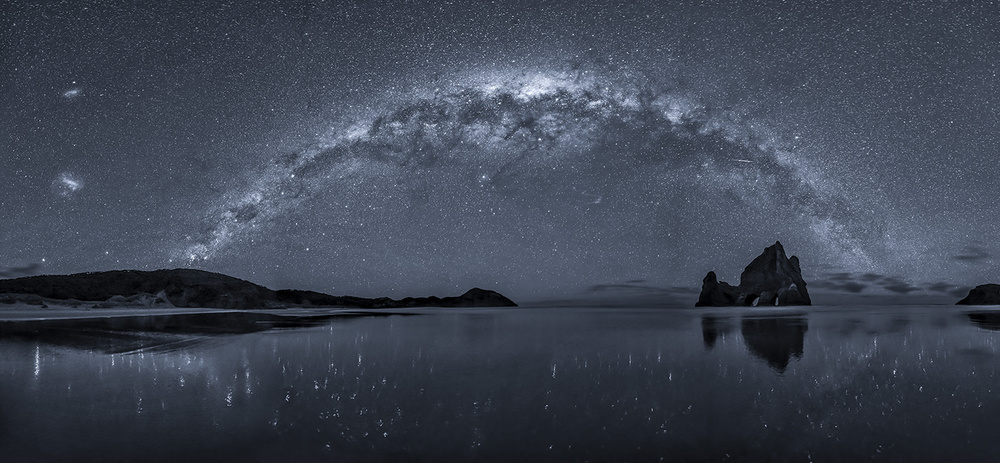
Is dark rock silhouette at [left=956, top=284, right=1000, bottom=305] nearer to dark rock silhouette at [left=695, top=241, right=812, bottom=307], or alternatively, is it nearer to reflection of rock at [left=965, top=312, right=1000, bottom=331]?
dark rock silhouette at [left=695, top=241, right=812, bottom=307]

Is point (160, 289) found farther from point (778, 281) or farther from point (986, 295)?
point (986, 295)

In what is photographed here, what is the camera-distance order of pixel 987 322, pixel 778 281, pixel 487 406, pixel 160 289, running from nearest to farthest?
pixel 487 406 < pixel 987 322 < pixel 160 289 < pixel 778 281

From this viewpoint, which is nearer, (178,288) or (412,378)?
(412,378)

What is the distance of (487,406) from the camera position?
9961 mm

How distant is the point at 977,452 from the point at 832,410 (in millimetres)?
2692

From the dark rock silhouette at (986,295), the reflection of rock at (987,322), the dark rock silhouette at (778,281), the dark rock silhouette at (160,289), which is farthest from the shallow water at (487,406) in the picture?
the dark rock silhouette at (986,295)

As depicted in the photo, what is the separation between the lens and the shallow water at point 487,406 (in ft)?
23.0

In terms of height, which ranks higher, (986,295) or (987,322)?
(987,322)

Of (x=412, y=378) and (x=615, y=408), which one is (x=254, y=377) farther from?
(x=615, y=408)

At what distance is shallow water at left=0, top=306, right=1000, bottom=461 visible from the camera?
7.02 m

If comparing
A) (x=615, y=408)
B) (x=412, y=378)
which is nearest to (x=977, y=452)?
(x=615, y=408)

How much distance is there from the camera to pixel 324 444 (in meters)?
7.12

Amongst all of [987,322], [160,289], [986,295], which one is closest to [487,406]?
[987,322]

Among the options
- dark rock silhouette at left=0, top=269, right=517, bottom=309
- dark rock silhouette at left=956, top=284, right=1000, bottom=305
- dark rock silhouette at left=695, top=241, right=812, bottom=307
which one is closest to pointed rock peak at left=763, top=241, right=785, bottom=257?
dark rock silhouette at left=695, top=241, right=812, bottom=307
